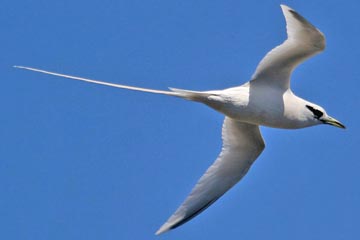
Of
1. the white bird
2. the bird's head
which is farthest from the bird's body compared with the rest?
the bird's head

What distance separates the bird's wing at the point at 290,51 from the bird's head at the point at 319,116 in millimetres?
567

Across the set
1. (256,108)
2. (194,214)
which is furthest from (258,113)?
(194,214)

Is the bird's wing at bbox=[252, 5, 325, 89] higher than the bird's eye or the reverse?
higher

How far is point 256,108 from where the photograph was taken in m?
14.7

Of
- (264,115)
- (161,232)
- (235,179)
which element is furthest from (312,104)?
(161,232)

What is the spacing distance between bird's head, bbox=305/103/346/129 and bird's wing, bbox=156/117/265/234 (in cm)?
126

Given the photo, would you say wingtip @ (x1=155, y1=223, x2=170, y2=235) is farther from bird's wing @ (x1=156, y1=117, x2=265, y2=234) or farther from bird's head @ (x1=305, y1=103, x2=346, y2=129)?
bird's head @ (x1=305, y1=103, x2=346, y2=129)

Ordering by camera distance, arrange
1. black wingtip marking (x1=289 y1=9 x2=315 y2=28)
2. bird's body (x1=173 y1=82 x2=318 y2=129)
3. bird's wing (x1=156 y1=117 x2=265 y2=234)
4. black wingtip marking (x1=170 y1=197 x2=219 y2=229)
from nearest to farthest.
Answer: black wingtip marking (x1=289 y1=9 x2=315 y2=28), bird's body (x1=173 y1=82 x2=318 y2=129), black wingtip marking (x1=170 y1=197 x2=219 y2=229), bird's wing (x1=156 y1=117 x2=265 y2=234)

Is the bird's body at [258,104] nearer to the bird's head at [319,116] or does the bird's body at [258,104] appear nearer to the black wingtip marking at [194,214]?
the bird's head at [319,116]

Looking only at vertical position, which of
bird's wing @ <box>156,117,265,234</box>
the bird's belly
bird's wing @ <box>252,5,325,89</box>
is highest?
bird's wing @ <box>252,5,325,89</box>

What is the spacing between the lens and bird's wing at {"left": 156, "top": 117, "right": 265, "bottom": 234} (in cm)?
1593

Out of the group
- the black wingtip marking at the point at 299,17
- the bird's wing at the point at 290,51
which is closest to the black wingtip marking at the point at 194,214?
the bird's wing at the point at 290,51

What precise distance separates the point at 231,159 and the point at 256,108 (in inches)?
74.8

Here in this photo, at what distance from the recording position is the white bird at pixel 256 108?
14.3 meters
